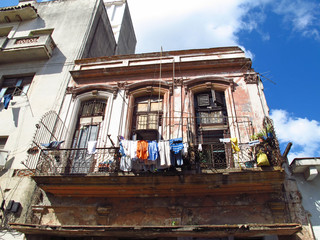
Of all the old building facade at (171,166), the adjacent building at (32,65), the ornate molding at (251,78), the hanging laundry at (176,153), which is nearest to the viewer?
the old building facade at (171,166)

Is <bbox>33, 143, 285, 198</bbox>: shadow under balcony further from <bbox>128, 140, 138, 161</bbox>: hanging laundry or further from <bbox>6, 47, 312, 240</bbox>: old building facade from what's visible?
<bbox>128, 140, 138, 161</bbox>: hanging laundry

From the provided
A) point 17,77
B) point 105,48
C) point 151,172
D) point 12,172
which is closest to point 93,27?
point 105,48

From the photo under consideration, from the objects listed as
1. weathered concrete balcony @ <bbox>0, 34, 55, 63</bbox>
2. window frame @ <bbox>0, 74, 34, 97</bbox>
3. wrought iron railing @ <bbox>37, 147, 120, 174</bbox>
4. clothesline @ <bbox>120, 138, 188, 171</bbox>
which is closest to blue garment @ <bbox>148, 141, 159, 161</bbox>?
clothesline @ <bbox>120, 138, 188, 171</bbox>

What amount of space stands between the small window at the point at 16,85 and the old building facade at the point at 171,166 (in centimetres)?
252

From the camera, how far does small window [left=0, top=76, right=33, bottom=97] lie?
37.1 feet

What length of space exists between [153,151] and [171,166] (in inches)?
27.5

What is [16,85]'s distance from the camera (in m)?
11.7

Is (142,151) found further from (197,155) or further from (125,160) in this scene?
(197,155)

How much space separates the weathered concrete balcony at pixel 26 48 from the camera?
12.0 meters

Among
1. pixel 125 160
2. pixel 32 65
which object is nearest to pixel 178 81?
pixel 125 160

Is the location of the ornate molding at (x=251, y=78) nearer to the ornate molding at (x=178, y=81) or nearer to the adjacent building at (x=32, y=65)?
the ornate molding at (x=178, y=81)

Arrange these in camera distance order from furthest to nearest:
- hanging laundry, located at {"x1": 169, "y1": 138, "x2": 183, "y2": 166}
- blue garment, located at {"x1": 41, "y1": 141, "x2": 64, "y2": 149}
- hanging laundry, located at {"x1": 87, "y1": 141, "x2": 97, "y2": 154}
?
blue garment, located at {"x1": 41, "y1": 141, "x2": 64, "y2": 149} → hanging laundry, located at {"x1": 87, "y1": 141, "x2": 97, "y2": 154} → hanging laundry, located at {"x1": 169, "y1": 138, "x2": 183, "y2": 166}

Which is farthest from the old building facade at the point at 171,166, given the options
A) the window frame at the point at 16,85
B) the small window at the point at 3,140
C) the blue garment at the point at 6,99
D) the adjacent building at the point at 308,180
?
the window frame at the point at 16,85

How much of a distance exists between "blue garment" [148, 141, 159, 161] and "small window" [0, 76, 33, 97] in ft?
23.6
